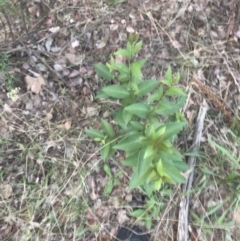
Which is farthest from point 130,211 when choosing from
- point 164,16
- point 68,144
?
point 164,16

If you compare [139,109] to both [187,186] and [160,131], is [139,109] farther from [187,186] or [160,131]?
[187,186]

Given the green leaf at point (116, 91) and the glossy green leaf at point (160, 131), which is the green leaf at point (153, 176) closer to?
the glossy green leaf at point (160, 131)

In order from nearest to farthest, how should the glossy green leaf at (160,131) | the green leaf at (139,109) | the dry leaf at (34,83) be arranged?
1. the glossy green leaf at (160,131)
2. the green leaf at (139,109)
3. the dry leaf at (34,83)

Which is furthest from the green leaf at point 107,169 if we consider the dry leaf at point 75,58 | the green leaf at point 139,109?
the dry leaf at point 75,58

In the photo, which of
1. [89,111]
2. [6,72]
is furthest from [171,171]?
[6,72]

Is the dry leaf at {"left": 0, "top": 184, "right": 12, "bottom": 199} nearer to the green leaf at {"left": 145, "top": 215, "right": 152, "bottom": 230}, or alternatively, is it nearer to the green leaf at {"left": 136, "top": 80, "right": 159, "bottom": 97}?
the green leaf at {"left": 145, "top": 215, "right": 152, "bottom": 230}

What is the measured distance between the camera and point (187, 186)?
2.02 meters

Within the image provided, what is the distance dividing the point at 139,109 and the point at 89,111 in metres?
0.50

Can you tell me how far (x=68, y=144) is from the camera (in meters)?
2.05

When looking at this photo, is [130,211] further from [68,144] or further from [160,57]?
[160,57]

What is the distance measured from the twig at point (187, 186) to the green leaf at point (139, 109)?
1.62 feet

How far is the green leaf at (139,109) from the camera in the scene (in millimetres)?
1636

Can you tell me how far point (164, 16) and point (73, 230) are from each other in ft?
3.92

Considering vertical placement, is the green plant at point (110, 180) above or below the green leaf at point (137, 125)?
below
